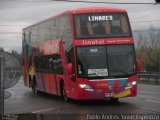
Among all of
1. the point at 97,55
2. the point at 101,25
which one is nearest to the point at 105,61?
the point at 97,55

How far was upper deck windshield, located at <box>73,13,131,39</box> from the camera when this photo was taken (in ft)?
66.2

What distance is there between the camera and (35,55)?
27531 mm

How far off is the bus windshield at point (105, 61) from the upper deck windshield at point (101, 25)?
54 centimetres

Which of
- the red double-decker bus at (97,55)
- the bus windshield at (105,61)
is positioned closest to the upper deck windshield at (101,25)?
the red double-decker bus at (97,55)

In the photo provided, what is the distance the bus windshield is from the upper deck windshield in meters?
0.54

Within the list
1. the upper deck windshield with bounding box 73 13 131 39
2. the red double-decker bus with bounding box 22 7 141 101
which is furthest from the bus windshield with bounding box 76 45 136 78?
the upper deck windshield with bounding box 73 13 131 39

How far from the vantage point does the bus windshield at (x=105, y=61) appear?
19.8 m

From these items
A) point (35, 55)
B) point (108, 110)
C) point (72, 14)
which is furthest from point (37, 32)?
point (108, 110)

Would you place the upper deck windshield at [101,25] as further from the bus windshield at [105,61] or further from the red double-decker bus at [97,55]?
the bus windshield at [105,61]

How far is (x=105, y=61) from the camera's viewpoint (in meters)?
20.0

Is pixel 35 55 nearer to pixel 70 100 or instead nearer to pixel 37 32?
pixel 37 32

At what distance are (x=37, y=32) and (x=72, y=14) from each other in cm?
676

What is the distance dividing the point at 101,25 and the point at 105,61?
1500mm

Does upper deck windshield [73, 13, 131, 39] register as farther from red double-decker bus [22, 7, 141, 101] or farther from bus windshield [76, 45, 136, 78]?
bus windshield [76, 45, 136, 78]
